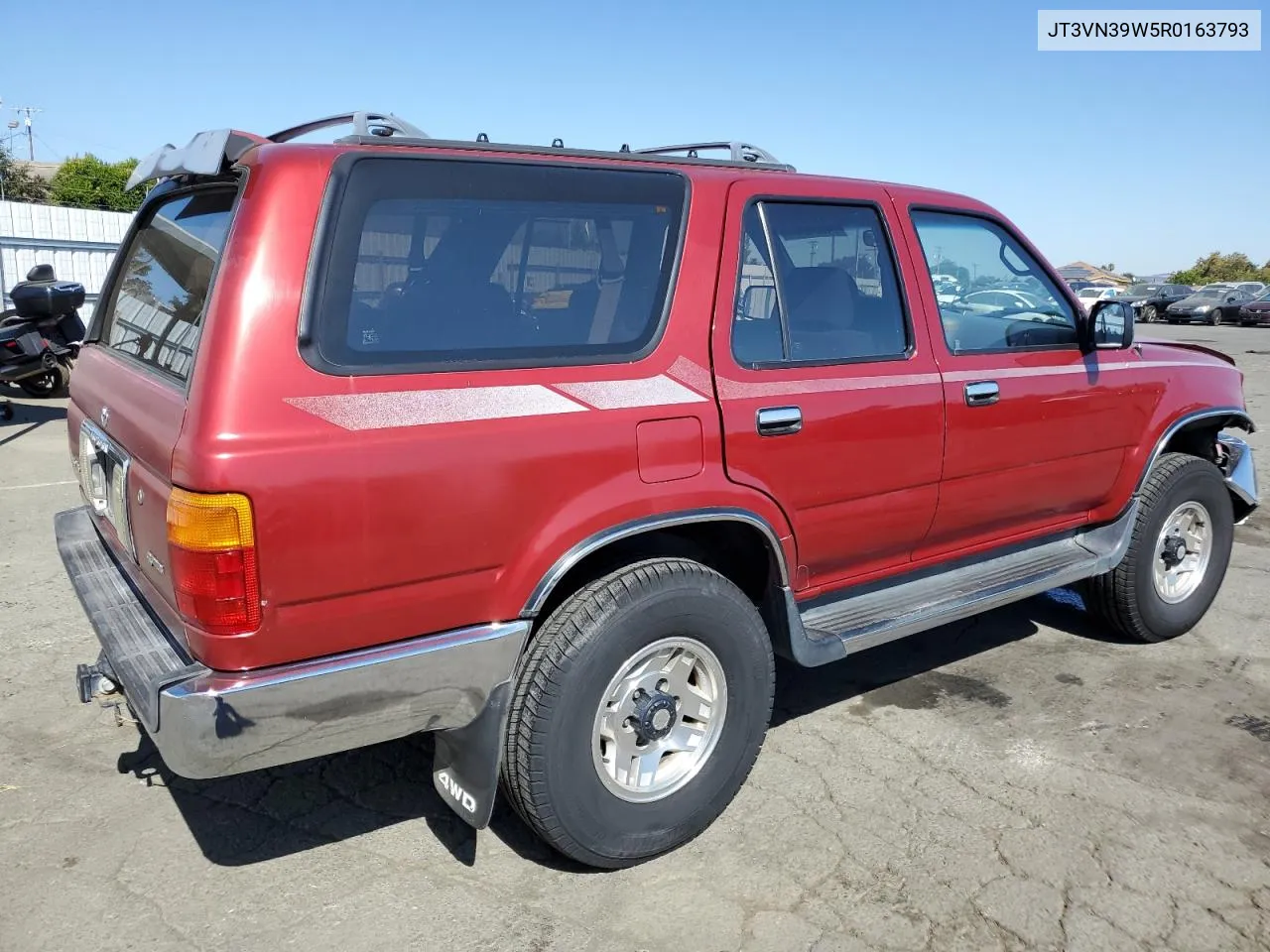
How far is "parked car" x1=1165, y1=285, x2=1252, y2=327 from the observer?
33.4 meters

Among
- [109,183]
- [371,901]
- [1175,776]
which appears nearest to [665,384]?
[371,901]

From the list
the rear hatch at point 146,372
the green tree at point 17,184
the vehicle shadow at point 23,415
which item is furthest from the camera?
the green tree at point 17,184

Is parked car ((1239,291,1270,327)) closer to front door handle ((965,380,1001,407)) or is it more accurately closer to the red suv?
the red suv

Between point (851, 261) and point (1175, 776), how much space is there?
2111 mm

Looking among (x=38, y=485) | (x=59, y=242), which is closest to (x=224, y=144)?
(x=38, y=485)

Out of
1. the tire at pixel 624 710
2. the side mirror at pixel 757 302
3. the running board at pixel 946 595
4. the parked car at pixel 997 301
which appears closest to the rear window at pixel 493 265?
the side mirror at pixel 757 302

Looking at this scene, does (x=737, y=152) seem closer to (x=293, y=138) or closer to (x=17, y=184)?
(x=293, y=138)

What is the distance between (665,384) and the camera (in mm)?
2840

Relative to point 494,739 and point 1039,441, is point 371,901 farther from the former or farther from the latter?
point 1039,441

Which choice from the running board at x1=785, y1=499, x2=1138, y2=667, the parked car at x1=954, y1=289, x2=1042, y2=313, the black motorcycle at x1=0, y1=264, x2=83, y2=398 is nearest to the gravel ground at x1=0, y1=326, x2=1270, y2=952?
the running board at x1=785, y1=499, x2=1138, y2=667

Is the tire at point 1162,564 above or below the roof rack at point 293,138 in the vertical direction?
below

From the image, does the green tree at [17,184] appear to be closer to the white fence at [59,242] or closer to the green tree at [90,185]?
the green tree at [90,185]

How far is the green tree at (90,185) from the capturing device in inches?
1821

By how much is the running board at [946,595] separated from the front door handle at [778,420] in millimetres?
532
